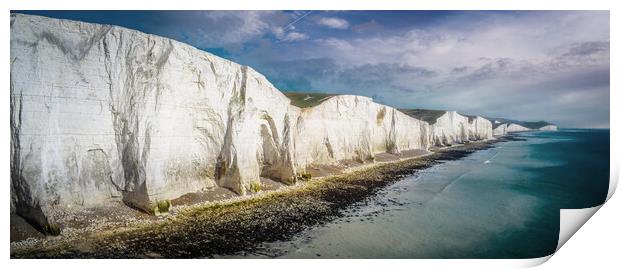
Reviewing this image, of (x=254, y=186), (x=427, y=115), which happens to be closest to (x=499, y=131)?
(x=427, y=115)

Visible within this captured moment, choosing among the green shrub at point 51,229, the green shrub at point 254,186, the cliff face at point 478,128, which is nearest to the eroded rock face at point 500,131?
the cliff face at point 478,128

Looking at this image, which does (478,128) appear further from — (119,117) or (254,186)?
(119,117)

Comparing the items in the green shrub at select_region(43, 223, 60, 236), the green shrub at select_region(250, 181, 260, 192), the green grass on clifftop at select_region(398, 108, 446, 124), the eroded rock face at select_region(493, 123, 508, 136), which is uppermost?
the green grass on clifftop at select_region(398, 108, 446, 124)

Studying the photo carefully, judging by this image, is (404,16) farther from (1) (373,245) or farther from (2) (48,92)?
(2) (48,92)

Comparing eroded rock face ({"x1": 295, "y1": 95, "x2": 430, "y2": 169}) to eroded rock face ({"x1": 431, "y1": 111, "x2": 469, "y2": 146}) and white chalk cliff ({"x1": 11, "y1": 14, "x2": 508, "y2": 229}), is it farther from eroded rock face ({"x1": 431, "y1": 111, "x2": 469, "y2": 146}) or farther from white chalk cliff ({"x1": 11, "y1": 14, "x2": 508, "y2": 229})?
eroded rock face ({"x1": 431, "y1": 111, "x2": 469, "y2": 146})

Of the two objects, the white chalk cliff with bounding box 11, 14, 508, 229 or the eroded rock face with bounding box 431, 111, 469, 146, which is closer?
the white chalk cliff with bounding box 11, 14, 508, 229

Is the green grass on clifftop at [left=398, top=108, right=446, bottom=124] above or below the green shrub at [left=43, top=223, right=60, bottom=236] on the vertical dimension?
above

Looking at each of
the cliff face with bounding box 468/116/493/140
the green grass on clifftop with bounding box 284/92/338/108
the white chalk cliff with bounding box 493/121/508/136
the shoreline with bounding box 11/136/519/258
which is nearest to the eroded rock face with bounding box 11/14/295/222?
the shoreline with bounding box 11/136/519/258
